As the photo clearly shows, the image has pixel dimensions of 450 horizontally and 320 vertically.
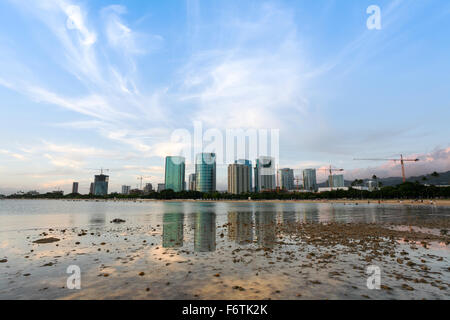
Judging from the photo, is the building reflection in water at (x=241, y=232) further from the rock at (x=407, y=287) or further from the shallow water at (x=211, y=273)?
the rock at (x=407, y=287)

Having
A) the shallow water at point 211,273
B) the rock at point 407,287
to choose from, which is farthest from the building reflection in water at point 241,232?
the rock at point 407,287

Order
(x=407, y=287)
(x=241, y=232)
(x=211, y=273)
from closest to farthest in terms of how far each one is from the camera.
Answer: (x=407, y=287), (x=211, y=273), (x=241, y=232)

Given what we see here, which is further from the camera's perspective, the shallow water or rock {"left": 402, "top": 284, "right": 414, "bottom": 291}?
rock {"left": 402, "top": 284, "right": 414, "bottom": 291}

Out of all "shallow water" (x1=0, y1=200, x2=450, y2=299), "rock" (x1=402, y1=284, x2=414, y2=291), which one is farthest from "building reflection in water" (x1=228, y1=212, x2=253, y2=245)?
"rock" (x1=402, y1=284, x2=414, y2=291)

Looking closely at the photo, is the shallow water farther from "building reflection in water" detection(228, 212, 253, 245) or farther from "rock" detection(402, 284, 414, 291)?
"building reflection in water" detection(228, 212, 253, 245)

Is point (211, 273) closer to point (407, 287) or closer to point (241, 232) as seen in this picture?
point (407, 287)

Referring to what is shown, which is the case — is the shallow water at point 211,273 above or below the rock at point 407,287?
below

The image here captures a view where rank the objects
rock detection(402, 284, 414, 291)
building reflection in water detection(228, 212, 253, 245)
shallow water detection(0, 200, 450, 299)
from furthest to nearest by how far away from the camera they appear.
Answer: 1. building reflection in water detection(228, 212, 253, 245)
2. rock detection(402, 284, 414, 291)
3. shallow water detection(0, 200, 450, 299)

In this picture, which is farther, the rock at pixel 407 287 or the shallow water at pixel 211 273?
the rock at pixel 407 287

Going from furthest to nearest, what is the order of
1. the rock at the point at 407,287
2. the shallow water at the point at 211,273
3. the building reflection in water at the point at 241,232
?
the building reflection in water at the point at 241,232
the rock at the point at 407,287
the shallow water at the point at 211,273

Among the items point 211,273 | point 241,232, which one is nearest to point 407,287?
point 211,273

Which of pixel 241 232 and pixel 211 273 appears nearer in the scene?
pixel 211 273

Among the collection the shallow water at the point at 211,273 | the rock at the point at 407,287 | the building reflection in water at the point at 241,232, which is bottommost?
the building reflection in water at the point at 241,232
